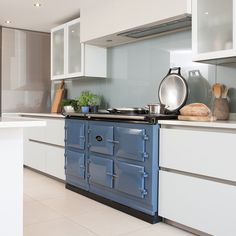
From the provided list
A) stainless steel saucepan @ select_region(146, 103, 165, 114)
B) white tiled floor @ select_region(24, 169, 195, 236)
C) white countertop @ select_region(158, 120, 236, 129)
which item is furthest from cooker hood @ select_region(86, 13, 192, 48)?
white tiled floor @ select_region(24, 169, 195, 236)

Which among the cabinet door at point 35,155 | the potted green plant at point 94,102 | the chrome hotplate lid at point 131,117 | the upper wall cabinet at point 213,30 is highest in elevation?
the upper wall cabinet at point 213,30

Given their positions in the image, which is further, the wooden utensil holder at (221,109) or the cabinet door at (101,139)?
the cabinet door at (101,139)

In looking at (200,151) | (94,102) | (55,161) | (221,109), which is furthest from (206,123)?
(55,161)

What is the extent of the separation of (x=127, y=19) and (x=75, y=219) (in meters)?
1.82

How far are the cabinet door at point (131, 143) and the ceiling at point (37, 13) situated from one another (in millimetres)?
1914

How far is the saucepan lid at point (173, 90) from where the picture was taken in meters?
2.75

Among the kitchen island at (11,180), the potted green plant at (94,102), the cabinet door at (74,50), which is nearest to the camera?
the kitchen island at (11,180)

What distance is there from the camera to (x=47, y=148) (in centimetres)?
388

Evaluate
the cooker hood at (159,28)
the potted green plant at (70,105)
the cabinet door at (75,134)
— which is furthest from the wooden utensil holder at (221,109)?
the potted green plant at (70,105)

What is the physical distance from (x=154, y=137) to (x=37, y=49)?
343 cm

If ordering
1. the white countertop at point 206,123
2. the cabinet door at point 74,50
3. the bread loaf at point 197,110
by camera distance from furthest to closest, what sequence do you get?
the cabinet door at point 74,50, the bread loaf at point 197,110, the white countertop at point 206,123

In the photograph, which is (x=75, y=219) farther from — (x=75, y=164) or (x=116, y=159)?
(x=75, y=164)

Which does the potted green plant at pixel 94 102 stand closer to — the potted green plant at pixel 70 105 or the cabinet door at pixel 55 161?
the potted green plant at pixel 70 105

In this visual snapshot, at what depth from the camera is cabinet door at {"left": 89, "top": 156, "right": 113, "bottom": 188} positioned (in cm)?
276
